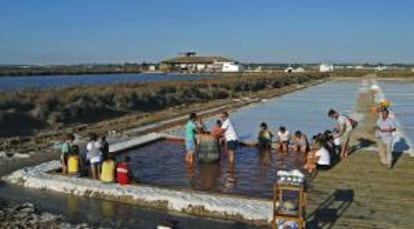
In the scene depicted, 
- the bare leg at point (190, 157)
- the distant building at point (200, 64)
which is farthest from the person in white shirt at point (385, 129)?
the distant building at point (200, 64)

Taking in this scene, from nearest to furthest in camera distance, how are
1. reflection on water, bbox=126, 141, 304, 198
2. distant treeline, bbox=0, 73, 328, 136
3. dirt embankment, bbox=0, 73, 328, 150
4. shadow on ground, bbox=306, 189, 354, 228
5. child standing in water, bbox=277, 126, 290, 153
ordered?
1. shadow on ground, bbox=306, 189, 354, 228
2. reflection on water, bbox=126, 141, 304, 198
3. child standing in water, bbox=277, 126, 290, 153
4. dirt embankment, bbox=0, 73, 328, 150
5. distant treeline, bbox=0, 73, 328, 136

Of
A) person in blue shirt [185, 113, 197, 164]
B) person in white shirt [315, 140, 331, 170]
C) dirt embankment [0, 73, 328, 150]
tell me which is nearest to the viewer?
person in white shirt [315, 140, 331, 170]

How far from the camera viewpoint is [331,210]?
29.1ft

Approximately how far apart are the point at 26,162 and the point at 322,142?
7193 millimetres

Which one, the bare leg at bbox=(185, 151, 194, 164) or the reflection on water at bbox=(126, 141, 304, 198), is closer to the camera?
the reflection on water at bbox=(126, 141, 304, 198)

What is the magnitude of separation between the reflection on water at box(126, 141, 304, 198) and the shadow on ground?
1.24 meters

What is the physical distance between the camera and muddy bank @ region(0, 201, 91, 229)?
333 inches

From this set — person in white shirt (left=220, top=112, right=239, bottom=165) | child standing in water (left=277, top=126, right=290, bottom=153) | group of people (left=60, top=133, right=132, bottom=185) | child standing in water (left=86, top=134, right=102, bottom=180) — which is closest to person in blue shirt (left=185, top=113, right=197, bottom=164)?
person in white shirt (left=220, top=112, right=239, bottom=165)

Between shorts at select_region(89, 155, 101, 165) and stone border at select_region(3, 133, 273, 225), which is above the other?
shorts at select_region(89, 155, 101, 165)

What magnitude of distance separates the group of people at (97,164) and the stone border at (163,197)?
0.22 metres

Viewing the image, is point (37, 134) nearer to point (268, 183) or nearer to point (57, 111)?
point (57, 111)

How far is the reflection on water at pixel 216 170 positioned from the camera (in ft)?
35.8

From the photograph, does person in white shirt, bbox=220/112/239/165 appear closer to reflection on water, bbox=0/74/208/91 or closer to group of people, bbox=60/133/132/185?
group of people, bbox=60/133/132/185

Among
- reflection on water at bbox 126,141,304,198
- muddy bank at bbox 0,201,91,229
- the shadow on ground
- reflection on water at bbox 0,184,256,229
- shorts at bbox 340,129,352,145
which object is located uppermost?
shorts at bbox 340,129,352,145
